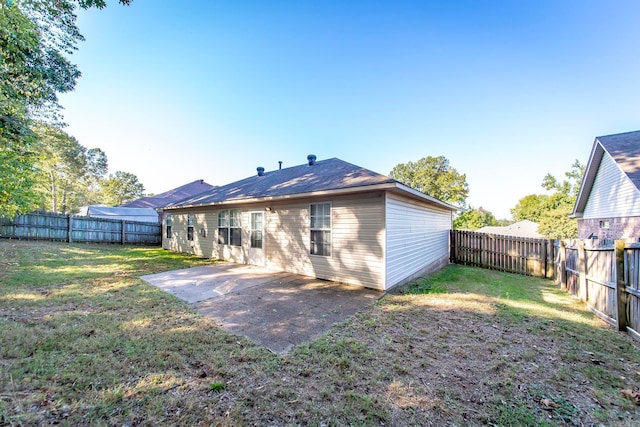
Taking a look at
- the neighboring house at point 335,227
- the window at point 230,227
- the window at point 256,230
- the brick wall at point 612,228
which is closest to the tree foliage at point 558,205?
the brick wall at point 612,228

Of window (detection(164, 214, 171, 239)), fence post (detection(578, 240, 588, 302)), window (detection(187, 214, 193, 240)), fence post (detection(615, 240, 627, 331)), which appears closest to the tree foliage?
fence post (detection(578, 240, 588, 302))

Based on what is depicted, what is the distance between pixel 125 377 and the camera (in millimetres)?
2396

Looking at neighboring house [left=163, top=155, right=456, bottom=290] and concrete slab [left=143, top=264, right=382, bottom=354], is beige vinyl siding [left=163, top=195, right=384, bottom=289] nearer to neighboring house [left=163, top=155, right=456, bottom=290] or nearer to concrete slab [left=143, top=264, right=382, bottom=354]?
neighboring house [left=163, top=155, right=456, bottom=290]

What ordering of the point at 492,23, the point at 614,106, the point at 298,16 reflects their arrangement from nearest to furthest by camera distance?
the point at 492,23 → the point at 298,16 → the point at 614,106

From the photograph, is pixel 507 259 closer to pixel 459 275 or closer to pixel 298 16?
pixel 459 275

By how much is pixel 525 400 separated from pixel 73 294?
744 cm

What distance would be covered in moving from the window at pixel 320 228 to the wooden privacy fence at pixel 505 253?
740 centimetres

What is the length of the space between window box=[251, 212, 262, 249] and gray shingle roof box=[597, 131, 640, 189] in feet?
41.0

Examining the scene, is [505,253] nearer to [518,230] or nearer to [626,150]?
[626,150]

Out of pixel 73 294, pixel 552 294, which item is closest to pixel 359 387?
pixel 73 294

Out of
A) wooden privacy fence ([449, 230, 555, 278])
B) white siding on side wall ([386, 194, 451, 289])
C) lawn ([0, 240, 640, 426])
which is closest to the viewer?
lawn ([0, 240, 640, 426])

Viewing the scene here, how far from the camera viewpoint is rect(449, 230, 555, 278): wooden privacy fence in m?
8.55

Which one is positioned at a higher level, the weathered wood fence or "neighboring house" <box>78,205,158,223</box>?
"neighboring house" <box>78,205,158,223</box>

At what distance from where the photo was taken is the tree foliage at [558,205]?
62.2 feet
